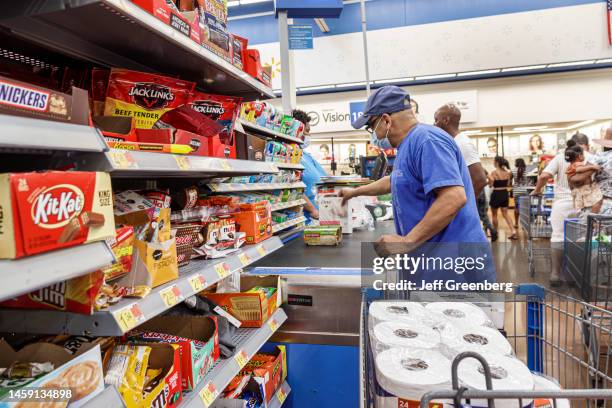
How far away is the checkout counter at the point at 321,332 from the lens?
233cm

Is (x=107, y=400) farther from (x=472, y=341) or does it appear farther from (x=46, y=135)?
(x=472, y=341)

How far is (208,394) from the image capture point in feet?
4.77

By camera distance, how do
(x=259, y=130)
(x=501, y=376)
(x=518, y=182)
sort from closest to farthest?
1. (x=501, y=376)
2. (x=259, y=130)
3. (x=518, y=182)

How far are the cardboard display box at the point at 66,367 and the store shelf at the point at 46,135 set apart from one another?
1.57ft

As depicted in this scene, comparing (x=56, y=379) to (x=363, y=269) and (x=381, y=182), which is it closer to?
(x=363, y=269)

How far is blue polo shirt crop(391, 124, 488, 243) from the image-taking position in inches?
74.6

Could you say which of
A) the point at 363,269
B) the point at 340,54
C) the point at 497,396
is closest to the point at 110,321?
the point at 497,396

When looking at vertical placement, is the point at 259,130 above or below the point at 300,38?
below

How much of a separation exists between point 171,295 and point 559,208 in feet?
19.0

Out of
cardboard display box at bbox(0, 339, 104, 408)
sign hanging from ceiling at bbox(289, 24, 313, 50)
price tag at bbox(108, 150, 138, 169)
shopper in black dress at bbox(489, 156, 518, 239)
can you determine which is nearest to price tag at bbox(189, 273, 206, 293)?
cardboard display box at bbox(0, 339, 104, 408)

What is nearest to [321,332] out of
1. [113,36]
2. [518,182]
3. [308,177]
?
[113,36]

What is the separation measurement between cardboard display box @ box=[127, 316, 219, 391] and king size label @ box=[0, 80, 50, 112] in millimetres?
887

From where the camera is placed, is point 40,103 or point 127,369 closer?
point 40,103

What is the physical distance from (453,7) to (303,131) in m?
6.27
